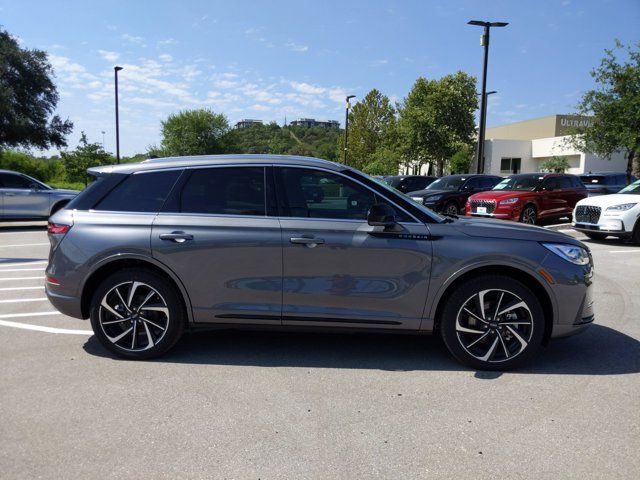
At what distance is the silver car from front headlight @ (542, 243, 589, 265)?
14.6 metres

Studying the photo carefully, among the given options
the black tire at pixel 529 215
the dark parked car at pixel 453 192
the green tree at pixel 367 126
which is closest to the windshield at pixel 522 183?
the black tire at pixel 529 215

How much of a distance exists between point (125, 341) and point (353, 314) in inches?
77.9

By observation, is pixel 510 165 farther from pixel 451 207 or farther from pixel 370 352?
pixel 370 352

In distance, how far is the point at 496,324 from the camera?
4184mm

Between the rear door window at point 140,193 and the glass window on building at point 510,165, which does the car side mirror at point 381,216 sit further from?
the glass window on building at point 510,165

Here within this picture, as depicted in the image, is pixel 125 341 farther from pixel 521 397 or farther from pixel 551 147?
pixel 551 147

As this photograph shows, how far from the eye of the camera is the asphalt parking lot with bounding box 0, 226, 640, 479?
2857 mm

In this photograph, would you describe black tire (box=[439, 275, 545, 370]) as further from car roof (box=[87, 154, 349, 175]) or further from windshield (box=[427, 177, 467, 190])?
windshield (box=[427, 177, 467, 190])

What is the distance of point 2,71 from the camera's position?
30.6m

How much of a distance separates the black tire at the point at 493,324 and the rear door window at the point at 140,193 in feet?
8.52

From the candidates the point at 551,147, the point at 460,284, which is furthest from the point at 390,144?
the point at 460,284

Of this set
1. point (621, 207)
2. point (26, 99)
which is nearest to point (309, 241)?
point (621, 207)

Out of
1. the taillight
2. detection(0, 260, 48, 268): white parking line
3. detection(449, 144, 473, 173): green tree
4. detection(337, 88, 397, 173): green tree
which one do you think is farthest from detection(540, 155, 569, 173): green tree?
the taillight

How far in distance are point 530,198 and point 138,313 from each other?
12974 mm
